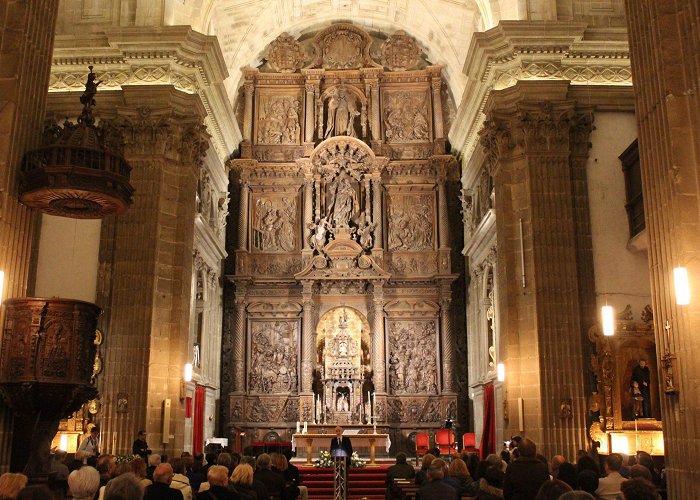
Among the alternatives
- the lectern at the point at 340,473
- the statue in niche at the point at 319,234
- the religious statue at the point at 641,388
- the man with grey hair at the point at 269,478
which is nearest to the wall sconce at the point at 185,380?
the lectern at the point at 340,473

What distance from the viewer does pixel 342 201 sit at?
25281 mm

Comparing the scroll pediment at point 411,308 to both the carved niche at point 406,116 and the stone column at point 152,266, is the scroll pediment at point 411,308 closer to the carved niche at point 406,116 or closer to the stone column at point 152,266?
the carved niche at point 406,116

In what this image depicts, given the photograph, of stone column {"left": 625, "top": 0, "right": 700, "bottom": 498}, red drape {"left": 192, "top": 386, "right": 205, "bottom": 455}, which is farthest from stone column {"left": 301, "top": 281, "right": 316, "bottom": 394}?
stone column {"left": 625, "top": 0, "right": 700, "bottom": 498}

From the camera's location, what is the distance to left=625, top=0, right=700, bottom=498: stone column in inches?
343

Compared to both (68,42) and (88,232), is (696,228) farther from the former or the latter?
(68,42)

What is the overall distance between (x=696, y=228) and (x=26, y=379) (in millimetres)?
8123

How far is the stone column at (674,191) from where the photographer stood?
8.71 m

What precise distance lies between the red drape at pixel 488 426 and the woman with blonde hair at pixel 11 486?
14858 mm

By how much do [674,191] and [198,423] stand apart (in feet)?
49.8

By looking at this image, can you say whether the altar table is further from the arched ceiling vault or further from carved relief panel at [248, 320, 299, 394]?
the arched ceiling vault

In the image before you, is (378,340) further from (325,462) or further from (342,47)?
(342,47)

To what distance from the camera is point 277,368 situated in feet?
79.2

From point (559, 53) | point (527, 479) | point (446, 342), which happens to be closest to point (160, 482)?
point (527, 479)

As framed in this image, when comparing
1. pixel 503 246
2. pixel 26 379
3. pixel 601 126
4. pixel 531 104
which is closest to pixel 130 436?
pixel 26 379
